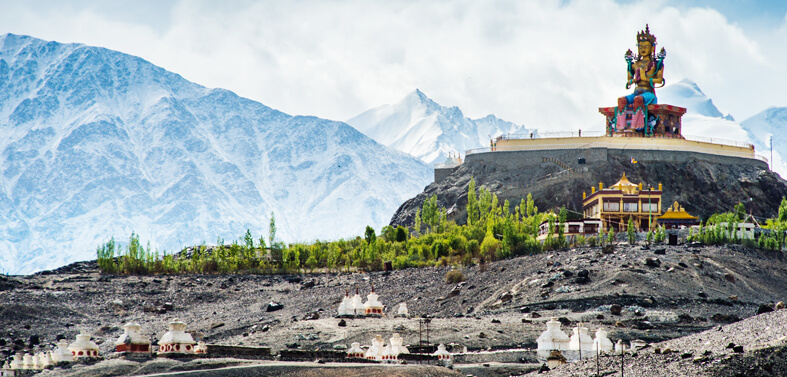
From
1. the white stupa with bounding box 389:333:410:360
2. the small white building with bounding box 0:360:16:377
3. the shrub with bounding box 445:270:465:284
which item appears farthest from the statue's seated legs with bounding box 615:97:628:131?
the small white building with bounding box 0:360:16:377

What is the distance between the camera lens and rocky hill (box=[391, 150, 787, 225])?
9025cm

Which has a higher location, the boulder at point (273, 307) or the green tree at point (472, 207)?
the green tree at point (472, 207)

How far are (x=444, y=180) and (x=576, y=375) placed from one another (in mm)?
73924

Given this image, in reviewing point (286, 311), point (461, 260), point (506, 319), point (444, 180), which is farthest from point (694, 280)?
point (444, 180)

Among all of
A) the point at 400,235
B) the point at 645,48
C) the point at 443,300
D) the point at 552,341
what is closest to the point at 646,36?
the point at 645,48

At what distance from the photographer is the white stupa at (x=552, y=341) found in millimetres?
36406

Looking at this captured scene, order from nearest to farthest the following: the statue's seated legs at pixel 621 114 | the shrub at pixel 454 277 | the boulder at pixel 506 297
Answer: the boulder at pixel 506 297
the shrub at pixel 454 277
the statue's seated legs at pixel 621 114

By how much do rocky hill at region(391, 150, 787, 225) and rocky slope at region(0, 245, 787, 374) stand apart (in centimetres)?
2243

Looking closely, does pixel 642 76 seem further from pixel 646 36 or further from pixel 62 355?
pixel 62 355

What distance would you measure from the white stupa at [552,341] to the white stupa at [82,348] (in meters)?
16.2

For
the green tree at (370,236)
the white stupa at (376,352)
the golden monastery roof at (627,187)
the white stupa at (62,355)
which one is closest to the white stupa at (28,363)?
the white stupa at (62,355)

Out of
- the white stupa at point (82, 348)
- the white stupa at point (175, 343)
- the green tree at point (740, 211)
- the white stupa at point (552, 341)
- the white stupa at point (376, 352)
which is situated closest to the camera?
the white stupa at point (175, 343)

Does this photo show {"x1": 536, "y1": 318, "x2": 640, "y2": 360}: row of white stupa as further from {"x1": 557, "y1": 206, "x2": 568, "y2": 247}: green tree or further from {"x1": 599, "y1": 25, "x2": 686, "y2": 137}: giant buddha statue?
{"x1": 599, "y1": 25, "x2": 686, "y2": 137}: giant buddha statue

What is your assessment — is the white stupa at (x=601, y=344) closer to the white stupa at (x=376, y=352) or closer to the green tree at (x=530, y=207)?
the white stupa at (x=376, y=352)
